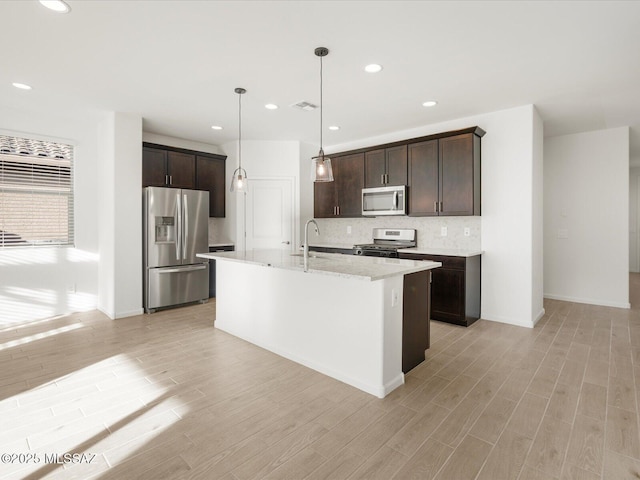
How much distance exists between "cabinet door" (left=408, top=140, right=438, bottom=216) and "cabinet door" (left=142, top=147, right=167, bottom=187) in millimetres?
3681

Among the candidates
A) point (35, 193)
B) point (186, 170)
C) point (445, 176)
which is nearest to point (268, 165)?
point (186, 170)

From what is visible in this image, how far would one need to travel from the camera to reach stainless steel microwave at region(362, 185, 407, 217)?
489cm

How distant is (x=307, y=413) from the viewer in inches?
89.0

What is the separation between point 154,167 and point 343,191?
2.94 m

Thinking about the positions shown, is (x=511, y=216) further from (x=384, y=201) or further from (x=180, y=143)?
(x=180, y=143)

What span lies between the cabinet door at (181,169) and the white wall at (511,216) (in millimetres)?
4156

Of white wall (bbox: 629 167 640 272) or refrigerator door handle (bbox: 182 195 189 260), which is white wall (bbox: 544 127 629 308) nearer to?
white wall (bbox: 629 167 640 272)

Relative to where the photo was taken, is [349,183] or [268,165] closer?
[349,183]

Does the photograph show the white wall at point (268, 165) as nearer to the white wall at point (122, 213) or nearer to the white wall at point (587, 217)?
the white wall at point (122, 213)

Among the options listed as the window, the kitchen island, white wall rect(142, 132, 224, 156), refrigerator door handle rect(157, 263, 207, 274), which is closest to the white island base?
the kitchen island

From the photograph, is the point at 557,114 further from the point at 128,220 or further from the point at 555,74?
the point at 128,220

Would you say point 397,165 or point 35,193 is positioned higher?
point 397,165

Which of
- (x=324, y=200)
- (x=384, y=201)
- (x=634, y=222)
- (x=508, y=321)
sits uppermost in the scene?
(x=324, y=200)

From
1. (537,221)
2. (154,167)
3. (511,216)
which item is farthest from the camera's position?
(154,167)
